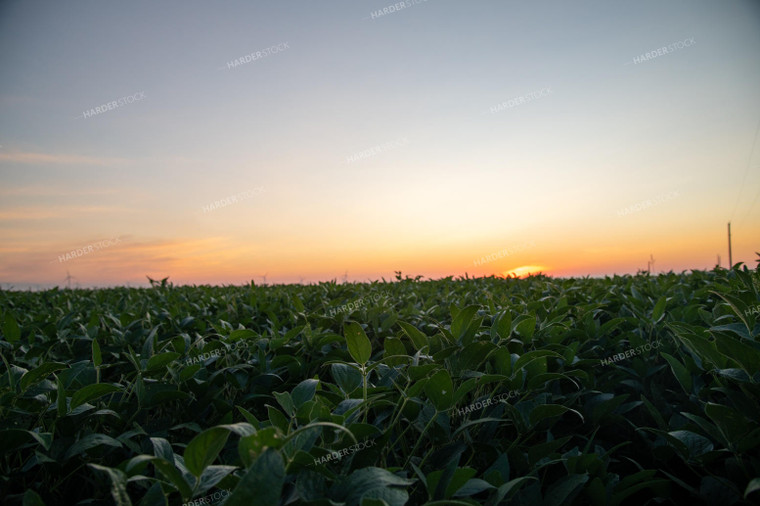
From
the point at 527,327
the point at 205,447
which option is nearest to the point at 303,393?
the point at 205,447

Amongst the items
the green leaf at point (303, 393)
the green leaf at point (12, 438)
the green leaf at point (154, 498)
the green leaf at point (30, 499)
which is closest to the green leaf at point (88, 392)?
the green leaf at point (12, 438)

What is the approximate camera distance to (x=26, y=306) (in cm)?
594

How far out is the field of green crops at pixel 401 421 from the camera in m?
1.17

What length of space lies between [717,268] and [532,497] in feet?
14.5

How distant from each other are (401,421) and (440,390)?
0.41 m

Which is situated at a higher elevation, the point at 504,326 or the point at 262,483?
the point at 262,483

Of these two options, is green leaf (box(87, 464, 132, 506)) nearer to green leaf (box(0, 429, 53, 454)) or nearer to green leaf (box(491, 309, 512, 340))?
green leaf (box(0, 429, 53, 454))

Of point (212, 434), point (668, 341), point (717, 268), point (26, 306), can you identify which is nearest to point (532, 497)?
point (212, 434)

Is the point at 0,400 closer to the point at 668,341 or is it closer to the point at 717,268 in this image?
the point at 668,341

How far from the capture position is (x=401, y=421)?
72.2 inches

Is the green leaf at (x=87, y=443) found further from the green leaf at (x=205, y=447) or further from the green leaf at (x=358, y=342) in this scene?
the green leaf at (x=358, y=342)

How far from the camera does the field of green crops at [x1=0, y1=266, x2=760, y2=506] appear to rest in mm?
1169

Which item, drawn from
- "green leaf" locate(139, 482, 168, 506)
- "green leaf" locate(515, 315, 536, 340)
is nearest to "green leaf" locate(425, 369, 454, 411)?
"green leaf" locate(139, 482, 168, 506)

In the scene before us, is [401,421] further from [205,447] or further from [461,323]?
[205,447]
